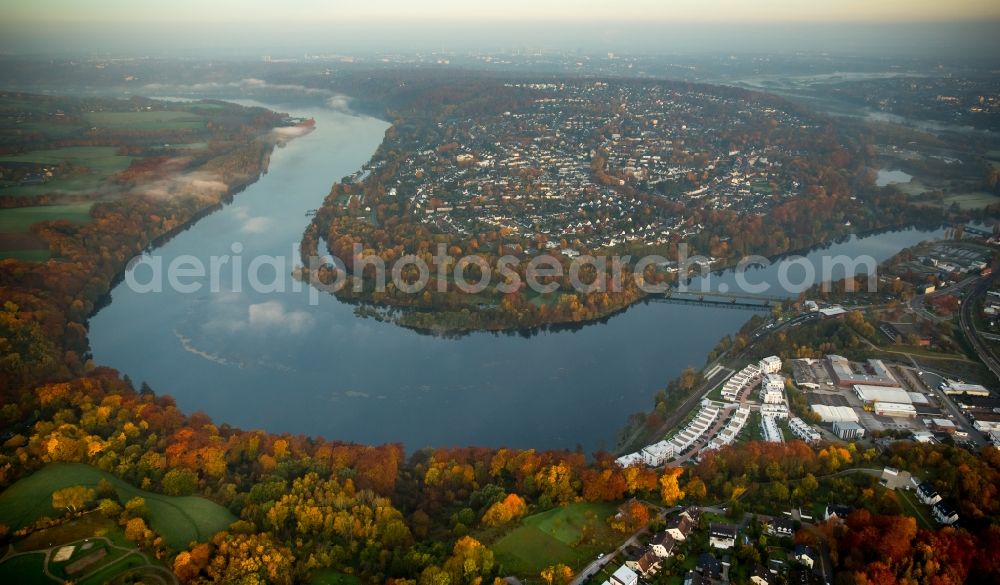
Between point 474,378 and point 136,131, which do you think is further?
point 136,131

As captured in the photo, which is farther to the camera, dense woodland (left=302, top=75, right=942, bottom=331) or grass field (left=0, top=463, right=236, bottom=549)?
dense woodland (left=302, top=75, right=942, bottom=331)

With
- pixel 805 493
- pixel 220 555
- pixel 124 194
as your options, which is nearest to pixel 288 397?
pixel 220 555

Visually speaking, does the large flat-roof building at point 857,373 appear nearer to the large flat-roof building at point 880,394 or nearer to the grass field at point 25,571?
the large flat-roof building at point 880,394

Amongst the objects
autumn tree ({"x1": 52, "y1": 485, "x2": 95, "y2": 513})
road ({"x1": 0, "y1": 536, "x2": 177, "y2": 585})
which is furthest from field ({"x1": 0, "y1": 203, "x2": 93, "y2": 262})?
road ({"x1": 0, "y1": 536, "x2": 177, "y2": 585})

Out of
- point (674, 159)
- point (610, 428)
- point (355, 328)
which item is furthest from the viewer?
point (674, 159)

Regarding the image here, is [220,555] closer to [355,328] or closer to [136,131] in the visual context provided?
[355,328]

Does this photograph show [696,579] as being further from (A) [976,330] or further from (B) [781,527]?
(A) [976,330]

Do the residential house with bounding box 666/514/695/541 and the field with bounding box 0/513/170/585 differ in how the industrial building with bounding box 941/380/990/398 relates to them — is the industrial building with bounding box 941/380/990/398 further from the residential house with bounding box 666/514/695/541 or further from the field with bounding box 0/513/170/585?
the field with bounding box 0/513/170/585
